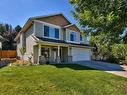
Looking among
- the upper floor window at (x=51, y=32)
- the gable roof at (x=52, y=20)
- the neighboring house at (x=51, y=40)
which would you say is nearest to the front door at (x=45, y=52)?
the neighboring house at (x=51, y=40)

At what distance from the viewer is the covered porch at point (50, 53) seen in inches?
1074

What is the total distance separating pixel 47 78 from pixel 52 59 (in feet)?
52.0

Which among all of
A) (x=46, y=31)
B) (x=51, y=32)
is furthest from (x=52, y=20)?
(x=46, y=31)

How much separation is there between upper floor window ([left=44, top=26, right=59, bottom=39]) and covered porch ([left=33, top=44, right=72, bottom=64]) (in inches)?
64.9

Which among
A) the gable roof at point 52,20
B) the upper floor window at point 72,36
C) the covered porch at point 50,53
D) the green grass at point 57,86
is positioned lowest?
the green grass at point 57,86

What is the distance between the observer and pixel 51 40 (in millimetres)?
29016

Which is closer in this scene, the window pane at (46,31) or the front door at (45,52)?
the window pane at (46,31)

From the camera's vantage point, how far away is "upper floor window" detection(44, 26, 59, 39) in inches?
1167

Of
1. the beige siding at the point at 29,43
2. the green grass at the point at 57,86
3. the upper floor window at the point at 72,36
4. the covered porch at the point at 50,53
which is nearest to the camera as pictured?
the green grass at the point at 57,86

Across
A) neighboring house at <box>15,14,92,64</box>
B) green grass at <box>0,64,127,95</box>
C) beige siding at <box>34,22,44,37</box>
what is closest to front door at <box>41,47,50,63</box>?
neighboring house at <box>15,14,92,64</box>

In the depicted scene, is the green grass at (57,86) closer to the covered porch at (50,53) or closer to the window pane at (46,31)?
the covered porch at (50,53)

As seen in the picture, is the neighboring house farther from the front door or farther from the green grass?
the green grass

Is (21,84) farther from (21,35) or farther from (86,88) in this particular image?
(21,35)

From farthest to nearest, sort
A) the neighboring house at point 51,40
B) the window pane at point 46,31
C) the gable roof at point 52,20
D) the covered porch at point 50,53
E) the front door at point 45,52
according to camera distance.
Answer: the front door at point 45,52, the window pane at point 46,31, the gable roof at point 52,20, the neighboring house at point 51,40, the covered porch at point 50,53
